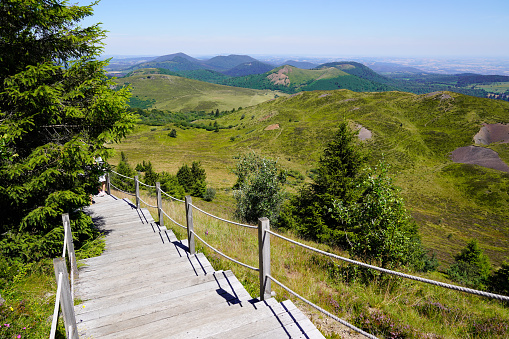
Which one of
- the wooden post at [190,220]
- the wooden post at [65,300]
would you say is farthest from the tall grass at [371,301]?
the wooden post at [65,300]

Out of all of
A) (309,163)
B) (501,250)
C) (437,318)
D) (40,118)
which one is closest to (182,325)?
(437,318)

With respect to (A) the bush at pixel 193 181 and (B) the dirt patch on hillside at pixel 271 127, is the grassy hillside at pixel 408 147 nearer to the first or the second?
(B) the dirt patch on hillside at pixel 271 127

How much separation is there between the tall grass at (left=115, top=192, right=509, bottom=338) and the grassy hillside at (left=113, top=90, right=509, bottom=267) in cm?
2314

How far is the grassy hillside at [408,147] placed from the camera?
1699 inches

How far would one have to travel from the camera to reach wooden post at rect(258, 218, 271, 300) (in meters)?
4.04

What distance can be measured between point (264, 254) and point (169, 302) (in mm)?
1790

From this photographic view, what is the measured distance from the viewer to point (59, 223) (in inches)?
252

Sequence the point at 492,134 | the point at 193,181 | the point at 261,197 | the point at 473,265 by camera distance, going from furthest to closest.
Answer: the point at 492,134
the point at 193,181
the point at 473,265
the point at 261,197

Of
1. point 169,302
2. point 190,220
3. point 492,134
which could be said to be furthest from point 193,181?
point 492,134

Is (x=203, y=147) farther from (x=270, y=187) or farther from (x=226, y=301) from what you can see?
(x=226, y=301)

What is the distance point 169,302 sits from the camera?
14.6 ft

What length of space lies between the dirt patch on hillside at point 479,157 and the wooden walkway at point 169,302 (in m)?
80.1

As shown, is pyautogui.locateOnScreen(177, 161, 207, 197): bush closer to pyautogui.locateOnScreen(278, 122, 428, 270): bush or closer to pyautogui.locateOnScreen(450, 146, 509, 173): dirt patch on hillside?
pyautogui.locateOnScreen(278, 122, 428, 270): bush

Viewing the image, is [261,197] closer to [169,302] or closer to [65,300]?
[169,302]
